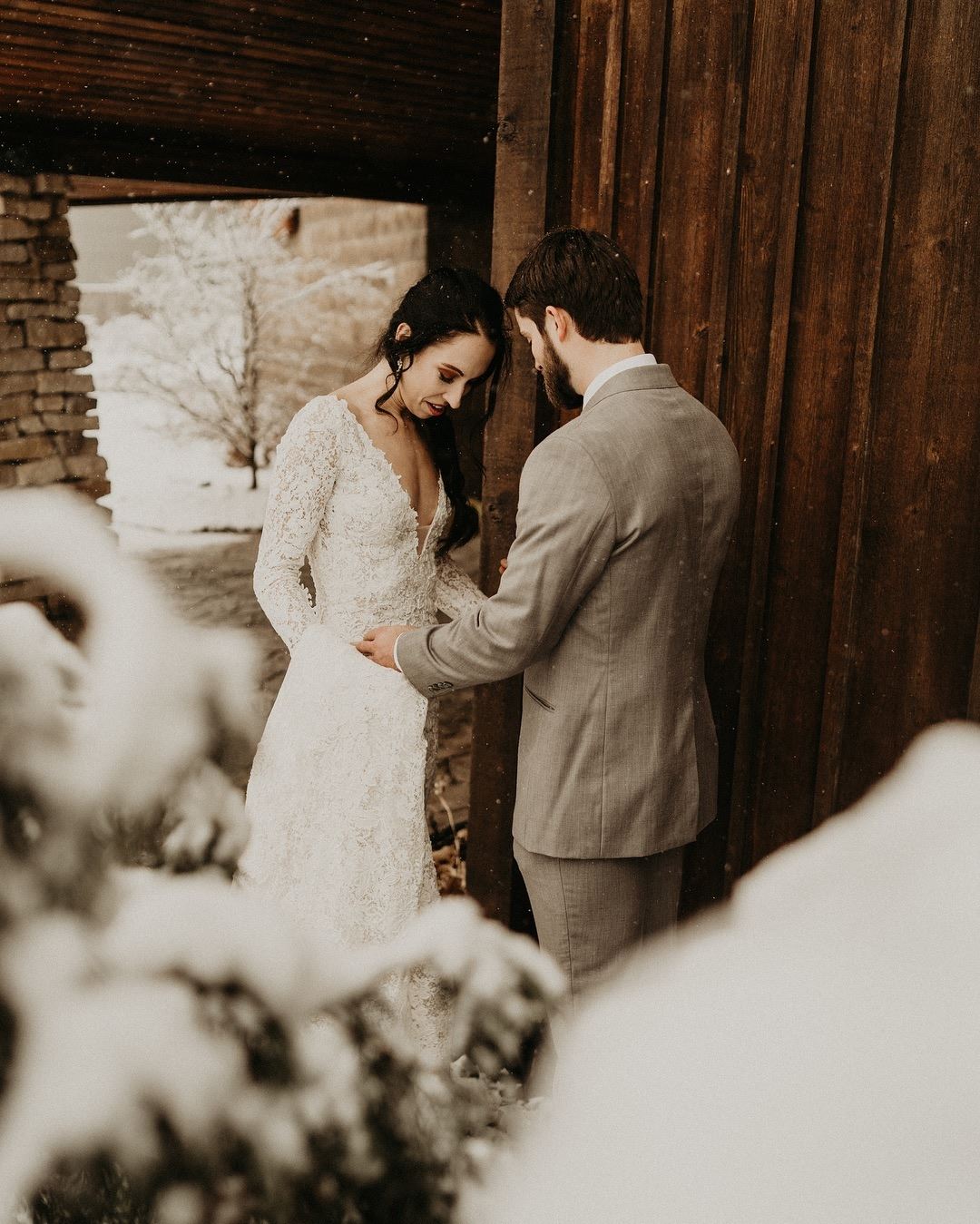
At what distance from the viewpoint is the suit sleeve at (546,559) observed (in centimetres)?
158

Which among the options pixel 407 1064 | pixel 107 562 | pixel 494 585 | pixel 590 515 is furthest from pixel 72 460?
pixel 407 1064

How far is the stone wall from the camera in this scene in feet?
15.7

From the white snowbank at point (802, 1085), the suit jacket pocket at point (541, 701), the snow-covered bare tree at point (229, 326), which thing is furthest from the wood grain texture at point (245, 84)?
the snow-covered bare tree at point (229, 326)

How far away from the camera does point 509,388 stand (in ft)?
7.91

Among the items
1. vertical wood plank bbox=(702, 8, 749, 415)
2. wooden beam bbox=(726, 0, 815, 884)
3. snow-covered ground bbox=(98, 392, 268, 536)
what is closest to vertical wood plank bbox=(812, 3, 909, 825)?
wooden beam bbox=(726, 0, 815, 884)

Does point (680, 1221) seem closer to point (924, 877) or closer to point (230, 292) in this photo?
point (924, 877)

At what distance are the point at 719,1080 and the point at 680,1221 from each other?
124 millimetres

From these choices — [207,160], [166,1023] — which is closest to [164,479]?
[207,160]

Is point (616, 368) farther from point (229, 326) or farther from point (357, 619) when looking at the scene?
point (229, 326)

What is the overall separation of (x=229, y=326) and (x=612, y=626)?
1050 centimetres

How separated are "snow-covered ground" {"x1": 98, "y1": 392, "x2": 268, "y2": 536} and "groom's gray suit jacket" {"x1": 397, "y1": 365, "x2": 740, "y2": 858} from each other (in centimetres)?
811

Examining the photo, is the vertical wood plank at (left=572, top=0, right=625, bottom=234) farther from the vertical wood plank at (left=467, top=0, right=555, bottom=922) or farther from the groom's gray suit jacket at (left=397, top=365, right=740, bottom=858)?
the groom's gray suit jacket at (left=397, top=365, right=740, bottom=858)

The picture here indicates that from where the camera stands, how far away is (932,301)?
1.85 m

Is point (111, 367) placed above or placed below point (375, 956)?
above
